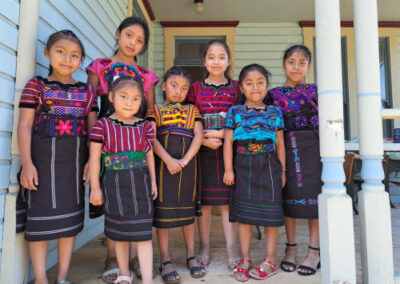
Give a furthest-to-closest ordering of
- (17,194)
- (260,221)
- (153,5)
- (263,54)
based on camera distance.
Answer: (263,54) → (153,5) → (260,221) → (17,194)

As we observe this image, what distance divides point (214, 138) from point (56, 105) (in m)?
0.96

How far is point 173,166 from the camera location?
1.66 meters

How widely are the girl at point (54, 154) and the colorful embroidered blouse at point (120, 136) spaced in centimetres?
16

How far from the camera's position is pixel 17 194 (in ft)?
4.93

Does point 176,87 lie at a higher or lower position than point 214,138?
higher

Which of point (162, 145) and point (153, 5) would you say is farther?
point (153, 5)

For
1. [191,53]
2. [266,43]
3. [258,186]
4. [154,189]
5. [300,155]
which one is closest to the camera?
[154,189]

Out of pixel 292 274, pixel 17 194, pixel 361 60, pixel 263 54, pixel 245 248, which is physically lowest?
pixel 292 274

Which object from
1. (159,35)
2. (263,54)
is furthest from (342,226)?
(159,35)

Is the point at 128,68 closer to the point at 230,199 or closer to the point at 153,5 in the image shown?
the point at 230,199

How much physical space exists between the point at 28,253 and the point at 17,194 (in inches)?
13.7

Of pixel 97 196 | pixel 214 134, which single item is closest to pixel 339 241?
pixel 214 134

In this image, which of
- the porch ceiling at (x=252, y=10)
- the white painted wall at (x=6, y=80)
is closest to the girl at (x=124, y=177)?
the white painted wall at (x=6, y=80)

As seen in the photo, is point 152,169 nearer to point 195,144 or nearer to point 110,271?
point 195,144
